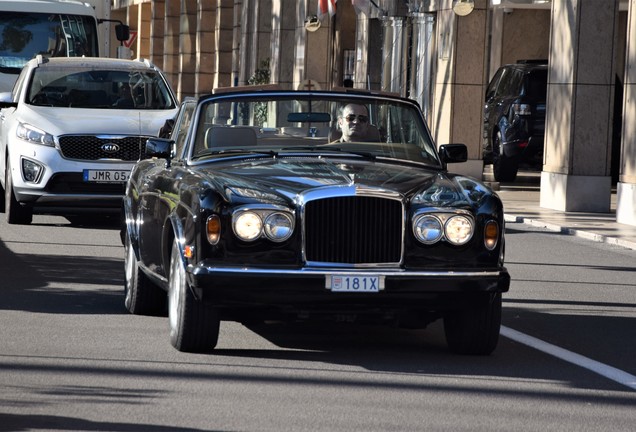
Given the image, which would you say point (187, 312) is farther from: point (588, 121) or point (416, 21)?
point (416, 21)

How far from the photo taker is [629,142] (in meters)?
21.0

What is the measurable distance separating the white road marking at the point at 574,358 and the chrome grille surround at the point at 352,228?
1242 millimetres

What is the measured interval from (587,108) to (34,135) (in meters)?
8.66

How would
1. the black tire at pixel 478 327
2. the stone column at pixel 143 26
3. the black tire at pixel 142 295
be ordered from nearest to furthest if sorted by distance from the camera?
the black tire at pixel 478 327
the black tire at pixel 142 295
the stone column at pixel 143 26

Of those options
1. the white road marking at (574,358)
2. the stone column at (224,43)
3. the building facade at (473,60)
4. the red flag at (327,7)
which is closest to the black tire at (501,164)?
the building facade at (473,60)

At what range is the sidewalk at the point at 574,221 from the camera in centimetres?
1850

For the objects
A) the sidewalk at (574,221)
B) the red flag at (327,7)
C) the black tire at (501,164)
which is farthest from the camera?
the red flag at (327,7)

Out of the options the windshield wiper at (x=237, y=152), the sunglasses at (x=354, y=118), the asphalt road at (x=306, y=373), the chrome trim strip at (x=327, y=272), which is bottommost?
the asphalt road at (x=306, y=373)

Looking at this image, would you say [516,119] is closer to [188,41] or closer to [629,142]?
[629,142]

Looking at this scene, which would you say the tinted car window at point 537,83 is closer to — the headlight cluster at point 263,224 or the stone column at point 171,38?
the headlight cluster at point 263,224

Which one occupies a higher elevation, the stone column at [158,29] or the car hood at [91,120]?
the stone column at [158,29]

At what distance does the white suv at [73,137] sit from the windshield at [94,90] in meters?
0.01

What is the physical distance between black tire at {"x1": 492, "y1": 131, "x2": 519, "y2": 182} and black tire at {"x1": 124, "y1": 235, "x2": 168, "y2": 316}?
18.9 metres

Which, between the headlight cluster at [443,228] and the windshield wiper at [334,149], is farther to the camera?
the windshield wiper at [334,149]
